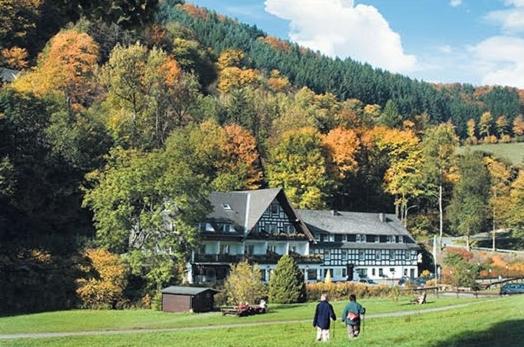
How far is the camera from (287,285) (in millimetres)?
48750

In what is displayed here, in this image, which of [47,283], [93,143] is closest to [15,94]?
[93,143]

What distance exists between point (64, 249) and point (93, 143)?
49.2ft

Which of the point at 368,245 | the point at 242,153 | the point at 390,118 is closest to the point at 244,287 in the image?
the point at 368,245

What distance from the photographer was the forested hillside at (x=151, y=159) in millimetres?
47844

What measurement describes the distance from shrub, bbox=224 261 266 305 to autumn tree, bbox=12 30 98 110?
3509 centimetres

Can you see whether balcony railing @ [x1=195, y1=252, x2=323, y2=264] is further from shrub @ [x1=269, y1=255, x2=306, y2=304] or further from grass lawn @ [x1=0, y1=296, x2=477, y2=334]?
grass lawn @ [x1=0, y1=296, x2=477, y2=334]

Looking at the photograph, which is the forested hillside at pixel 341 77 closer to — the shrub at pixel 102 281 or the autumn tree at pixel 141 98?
the autumn tree at pixel 141 98

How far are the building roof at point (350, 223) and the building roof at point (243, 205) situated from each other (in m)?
6.07

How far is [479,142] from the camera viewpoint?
155 m

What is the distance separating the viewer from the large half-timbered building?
60000mm

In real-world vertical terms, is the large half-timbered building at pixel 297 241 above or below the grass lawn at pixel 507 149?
below

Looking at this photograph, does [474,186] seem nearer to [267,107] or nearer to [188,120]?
[267,107]

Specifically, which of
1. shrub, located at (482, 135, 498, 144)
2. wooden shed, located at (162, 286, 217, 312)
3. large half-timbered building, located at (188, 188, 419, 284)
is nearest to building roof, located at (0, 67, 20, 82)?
large half-timbered building, located at (188, 188, 419, 284)

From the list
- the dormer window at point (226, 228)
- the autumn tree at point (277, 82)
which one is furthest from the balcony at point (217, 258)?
the autumn tree at point (277, 82)
